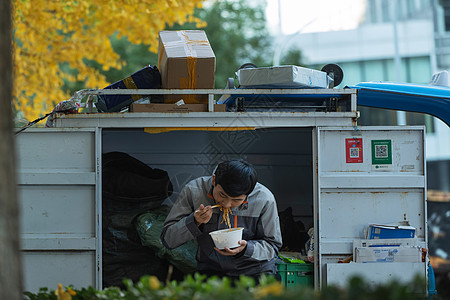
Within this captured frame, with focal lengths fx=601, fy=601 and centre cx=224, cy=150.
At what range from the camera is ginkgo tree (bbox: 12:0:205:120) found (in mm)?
9688

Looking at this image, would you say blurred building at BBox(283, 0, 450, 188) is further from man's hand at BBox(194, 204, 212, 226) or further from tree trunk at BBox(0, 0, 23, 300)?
tree trunk at BBox(0, 0, 23, 300)

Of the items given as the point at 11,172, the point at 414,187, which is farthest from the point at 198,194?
the point at 11,172

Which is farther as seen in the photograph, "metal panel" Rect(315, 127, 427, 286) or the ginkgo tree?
the ginkgo tree

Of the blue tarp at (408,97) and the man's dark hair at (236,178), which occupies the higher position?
the blue tarp at (408,97)

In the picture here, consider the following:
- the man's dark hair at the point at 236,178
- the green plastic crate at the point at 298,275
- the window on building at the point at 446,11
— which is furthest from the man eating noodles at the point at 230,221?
the window on building at the point at 446,11

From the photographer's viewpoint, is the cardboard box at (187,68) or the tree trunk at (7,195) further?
the cardboard box at (187,68)

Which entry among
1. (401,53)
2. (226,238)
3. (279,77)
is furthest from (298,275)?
(401,53)

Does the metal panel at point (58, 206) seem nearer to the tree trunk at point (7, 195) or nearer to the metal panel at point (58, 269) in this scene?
the metal panel at point (58, 269)

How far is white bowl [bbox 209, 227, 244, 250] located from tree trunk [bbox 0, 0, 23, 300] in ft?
7.01

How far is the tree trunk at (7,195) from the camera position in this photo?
7.92ft

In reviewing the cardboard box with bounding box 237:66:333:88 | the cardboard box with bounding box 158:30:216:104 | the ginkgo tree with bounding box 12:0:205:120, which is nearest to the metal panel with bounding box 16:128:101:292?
the cardboard box with bounding box 158:30:216:104

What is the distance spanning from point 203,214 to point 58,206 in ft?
3.99

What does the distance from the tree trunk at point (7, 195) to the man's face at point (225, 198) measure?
235 cm

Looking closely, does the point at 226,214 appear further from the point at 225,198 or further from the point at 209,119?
the point at 209,119
